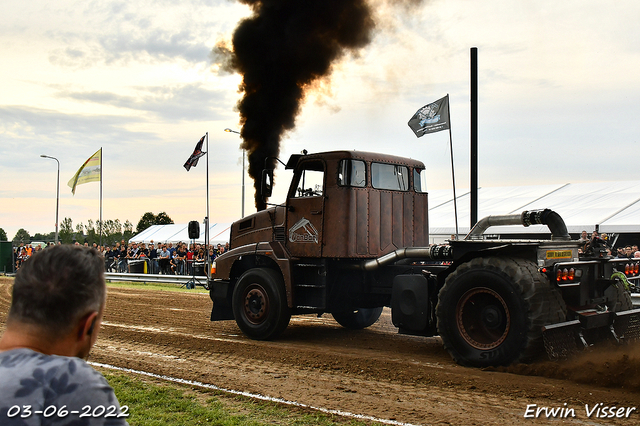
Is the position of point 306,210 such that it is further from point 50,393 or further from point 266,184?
point 50,393

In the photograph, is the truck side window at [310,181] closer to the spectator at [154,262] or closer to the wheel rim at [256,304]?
the wheel rim at [256,304]

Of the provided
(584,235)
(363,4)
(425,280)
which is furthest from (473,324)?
(363,4)

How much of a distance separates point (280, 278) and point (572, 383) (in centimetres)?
480

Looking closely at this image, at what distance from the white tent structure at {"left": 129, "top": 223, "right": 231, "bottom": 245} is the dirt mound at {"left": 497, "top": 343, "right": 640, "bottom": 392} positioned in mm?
29262

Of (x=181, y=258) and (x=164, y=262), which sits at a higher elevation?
(x=181, y=258)

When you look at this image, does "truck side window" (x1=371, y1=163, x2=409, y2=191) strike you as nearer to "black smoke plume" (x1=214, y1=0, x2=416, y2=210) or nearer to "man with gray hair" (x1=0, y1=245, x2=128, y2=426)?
"black smoke plume" (x1=214, y1=0, x2=416, y2=210)

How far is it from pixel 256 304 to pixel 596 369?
533 cm

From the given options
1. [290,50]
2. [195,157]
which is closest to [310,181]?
[290,50]

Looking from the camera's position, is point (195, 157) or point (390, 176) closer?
point (390, 176)

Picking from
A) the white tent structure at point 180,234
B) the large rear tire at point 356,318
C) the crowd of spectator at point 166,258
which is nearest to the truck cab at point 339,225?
the large rear tire at point 356,318

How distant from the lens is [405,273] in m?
8.72

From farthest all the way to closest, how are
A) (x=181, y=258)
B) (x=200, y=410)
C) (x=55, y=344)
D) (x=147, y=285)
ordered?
(x=181, y=258) → (x=147, y=285) → (x=200, y=410) → (x=55, y=344)

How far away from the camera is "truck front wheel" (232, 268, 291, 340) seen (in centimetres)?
933

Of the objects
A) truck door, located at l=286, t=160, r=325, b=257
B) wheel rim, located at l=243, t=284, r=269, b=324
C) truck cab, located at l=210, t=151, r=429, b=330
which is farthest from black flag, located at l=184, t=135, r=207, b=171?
truck door, located at l=286, t=160, r=325, b=257
